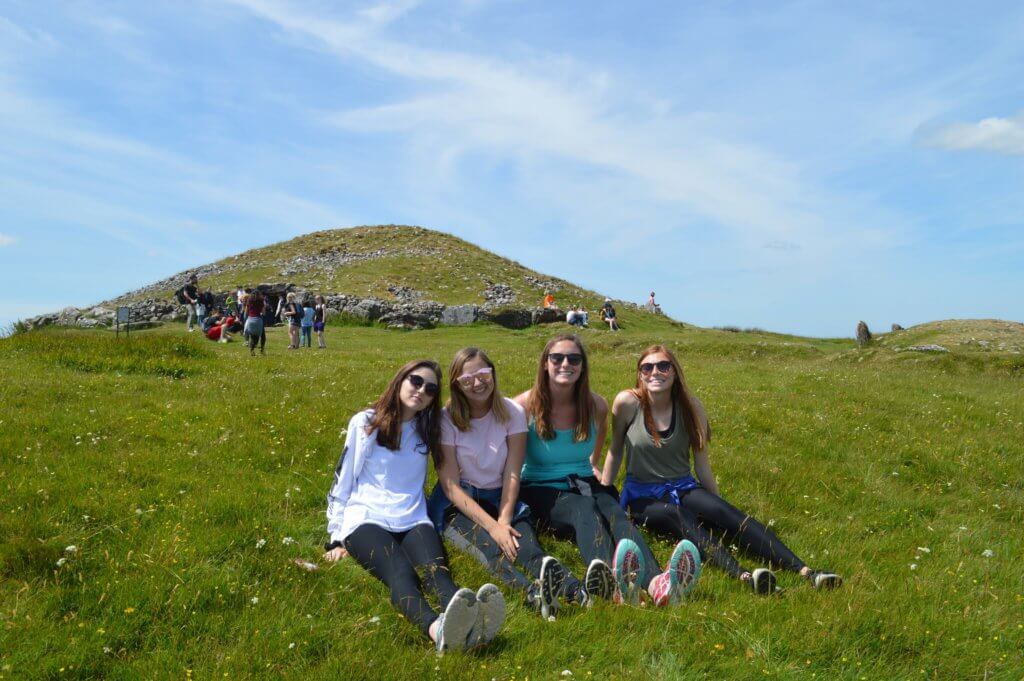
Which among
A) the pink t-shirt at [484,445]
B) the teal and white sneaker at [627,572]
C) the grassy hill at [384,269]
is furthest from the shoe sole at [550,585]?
the grassy hill at [384,269]

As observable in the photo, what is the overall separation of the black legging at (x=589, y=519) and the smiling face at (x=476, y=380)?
44.6 inches

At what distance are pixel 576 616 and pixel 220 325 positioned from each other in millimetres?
28093

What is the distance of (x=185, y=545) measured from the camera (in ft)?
18.8

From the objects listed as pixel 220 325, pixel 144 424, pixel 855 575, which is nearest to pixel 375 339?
pixel 220 325

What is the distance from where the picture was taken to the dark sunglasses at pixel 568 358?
6.94m

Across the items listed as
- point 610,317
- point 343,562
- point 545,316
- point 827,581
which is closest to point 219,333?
point 545,316

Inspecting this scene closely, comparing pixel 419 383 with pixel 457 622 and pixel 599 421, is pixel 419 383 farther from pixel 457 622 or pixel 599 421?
pixel 457 622

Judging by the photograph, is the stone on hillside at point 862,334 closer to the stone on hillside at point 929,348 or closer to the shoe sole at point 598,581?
the stone on hillside at point 929,348

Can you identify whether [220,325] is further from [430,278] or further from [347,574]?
[430,278]

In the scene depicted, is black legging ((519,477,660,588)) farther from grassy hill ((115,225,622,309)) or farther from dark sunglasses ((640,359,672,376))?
grassy hill ((115,225,622,309))

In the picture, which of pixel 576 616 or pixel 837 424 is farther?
pixel 837 424

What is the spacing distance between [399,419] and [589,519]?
204cm

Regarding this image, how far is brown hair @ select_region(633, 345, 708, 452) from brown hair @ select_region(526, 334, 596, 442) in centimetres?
58

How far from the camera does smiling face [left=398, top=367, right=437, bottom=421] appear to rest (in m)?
6.59
